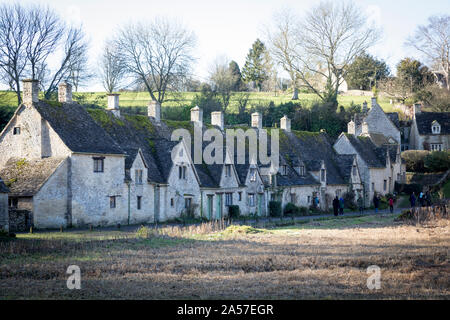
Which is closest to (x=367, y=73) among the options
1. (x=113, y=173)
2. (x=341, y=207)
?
(x=341, y=207)

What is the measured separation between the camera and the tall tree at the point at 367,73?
99469mm

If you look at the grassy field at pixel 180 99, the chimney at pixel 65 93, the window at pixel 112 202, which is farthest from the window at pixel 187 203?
the grassy field at pixel 180 99

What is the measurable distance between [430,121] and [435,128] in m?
1.35

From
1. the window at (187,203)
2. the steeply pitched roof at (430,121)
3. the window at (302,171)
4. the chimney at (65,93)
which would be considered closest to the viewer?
the chimney at (65,93)

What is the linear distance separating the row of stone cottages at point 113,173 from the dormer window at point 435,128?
3104 centimetres

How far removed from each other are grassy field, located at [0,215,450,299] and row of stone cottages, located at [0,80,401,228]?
4596mm

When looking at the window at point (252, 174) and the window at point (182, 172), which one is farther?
the window at point (252, 174)

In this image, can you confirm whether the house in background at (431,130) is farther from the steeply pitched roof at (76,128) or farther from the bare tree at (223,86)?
the steeply pitched roof at (76,128)

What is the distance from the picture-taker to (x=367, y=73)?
10806 centimetres

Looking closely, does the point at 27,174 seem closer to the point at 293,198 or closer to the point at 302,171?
the point at 293,198

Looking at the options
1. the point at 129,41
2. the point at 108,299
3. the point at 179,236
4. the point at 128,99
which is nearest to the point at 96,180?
the point at 179,236

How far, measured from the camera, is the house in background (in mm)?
81500

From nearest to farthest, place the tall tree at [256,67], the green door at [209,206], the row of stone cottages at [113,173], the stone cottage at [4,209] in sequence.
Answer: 1. the stone cottage at [4,209]
2. the row of stone cottages at [113,173]
3. the green door at [209,206]
4. the tall tree at [256,67]
